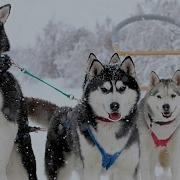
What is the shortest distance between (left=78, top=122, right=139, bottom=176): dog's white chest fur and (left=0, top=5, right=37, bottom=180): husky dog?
386 mm

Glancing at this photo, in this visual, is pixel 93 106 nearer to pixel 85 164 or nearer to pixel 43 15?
pixel 85 164

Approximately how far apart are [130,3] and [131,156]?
16.9 meters

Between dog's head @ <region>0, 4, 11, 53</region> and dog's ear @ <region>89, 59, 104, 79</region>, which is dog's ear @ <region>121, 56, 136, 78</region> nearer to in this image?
dog's ear @ <region>89, 59, 104, 79</region>

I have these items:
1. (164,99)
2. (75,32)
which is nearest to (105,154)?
(164,99)

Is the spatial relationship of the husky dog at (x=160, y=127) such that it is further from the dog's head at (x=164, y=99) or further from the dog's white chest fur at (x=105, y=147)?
the dog's white chest fur at (x=105, y=147)

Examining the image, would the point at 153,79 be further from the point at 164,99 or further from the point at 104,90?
the point at 104,90

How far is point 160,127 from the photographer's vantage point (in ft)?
13.5

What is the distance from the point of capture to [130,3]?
19938mm

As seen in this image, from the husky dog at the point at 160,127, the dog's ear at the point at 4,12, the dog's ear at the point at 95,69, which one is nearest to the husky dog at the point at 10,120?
the dog's ear at the point at 4,12

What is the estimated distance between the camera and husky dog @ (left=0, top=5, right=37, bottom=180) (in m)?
2.95

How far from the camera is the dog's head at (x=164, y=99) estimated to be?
407cm

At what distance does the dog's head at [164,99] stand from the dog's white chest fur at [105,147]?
27.4 inches

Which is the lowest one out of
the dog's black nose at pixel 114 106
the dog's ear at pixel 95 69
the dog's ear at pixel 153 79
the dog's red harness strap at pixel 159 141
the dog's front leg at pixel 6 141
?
the dog's red harness strap at pixel 159 141

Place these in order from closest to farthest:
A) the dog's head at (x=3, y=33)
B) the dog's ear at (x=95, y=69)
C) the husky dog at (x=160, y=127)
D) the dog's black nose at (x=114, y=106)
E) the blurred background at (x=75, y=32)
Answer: the dog's head at (x=3, y=33) → the dog's black nose at (x=114, y=106) → the dog's ear at (x=95, y=69) → the husky dog at (x=160, y=127) → the blurred background at (x=75, y=32)
